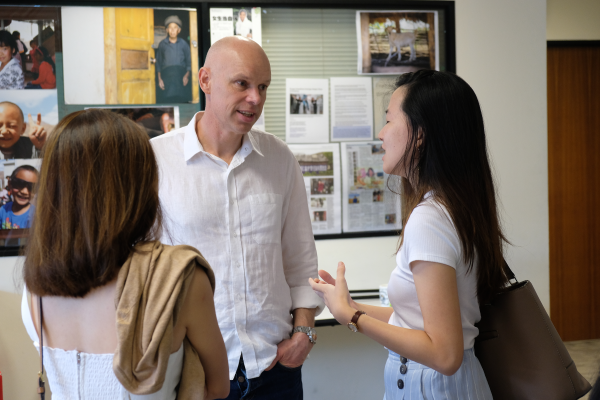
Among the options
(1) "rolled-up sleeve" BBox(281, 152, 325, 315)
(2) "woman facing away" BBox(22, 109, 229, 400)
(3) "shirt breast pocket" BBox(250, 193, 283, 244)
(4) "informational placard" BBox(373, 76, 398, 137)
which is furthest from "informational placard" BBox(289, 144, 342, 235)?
(2) "woman facing away" BBox(22, 109, 229, 400)

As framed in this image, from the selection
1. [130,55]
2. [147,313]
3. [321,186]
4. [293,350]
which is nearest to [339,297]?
[293,350]

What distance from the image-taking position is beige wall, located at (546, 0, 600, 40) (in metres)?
4.12

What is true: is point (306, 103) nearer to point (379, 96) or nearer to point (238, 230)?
point (379, 96)

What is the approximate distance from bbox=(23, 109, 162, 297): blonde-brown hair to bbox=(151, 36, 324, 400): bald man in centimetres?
66

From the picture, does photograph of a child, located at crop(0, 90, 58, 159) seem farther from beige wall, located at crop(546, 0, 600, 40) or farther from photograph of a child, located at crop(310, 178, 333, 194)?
beige wall, located at crop(546, 0, 600, 40)

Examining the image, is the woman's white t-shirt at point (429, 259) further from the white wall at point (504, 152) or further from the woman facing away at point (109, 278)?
the white wall at point (504, 152)

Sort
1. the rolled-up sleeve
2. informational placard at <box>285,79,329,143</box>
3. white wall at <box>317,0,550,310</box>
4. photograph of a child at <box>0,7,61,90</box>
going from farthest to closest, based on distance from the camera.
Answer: white wall at <box>317,0,550,310</box>
informational placard at <box>285,79,329,143</box>
photograph of a child at <box>0,7,61,90</box>
the rolled-up sleeve

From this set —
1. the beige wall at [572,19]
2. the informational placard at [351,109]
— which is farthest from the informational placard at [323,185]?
the beige wall at [572,19]

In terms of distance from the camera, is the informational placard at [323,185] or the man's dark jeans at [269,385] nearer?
the man's dark jeans at [269,385]

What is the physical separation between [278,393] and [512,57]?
2.45m

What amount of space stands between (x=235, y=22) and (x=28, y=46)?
1.07m

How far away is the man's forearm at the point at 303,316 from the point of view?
5.76 feet

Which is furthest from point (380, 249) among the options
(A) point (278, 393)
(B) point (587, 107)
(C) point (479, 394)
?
(B) point (587, 107)

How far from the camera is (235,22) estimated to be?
2.80 m
